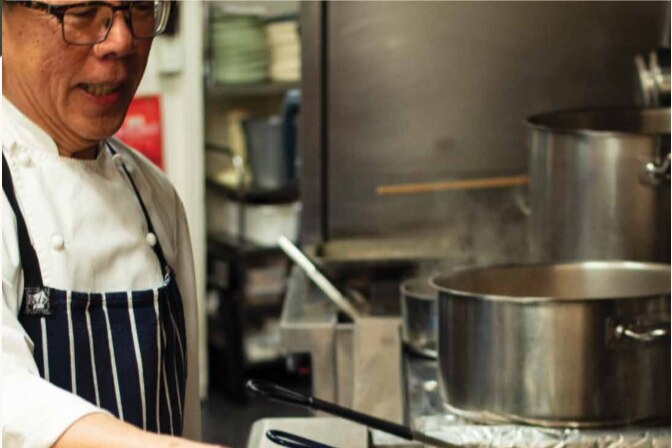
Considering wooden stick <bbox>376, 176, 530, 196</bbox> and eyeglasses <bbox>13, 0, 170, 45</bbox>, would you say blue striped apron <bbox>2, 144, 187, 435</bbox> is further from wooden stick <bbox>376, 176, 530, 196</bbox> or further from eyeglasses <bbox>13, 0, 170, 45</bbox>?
wooden stick <bbox>376, 176, 530, 196</bbox>

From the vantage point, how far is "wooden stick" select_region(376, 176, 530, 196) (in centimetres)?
279

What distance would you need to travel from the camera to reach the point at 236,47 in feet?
16.2

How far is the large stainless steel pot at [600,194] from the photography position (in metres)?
1.92

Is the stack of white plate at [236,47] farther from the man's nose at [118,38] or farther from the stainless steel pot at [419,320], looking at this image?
the man's nose at [118,38]

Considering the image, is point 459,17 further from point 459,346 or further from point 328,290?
point 459,346

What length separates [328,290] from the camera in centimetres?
241

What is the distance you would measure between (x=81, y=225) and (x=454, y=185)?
132cm

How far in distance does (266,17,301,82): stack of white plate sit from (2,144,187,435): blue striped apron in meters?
3.33

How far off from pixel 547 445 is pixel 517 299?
18cm

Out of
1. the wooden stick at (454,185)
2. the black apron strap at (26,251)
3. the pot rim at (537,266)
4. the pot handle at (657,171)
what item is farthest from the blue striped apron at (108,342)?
the wooden stick at (454,185)

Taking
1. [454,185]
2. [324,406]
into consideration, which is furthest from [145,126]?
[324,406]

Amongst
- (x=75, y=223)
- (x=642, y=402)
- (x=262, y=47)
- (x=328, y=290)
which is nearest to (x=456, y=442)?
(x=642, y=402)

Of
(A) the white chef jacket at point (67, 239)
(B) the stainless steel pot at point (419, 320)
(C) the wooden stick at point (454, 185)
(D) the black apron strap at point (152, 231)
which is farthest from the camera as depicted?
(C) the wooden stick at point (454, 185)

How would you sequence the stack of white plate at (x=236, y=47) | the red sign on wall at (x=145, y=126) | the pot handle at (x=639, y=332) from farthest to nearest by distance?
the stack of white plate at (x=236, y=47)
the red sign on wall at (x=145, y=126)
the pot handle at (x=639, y=332)
